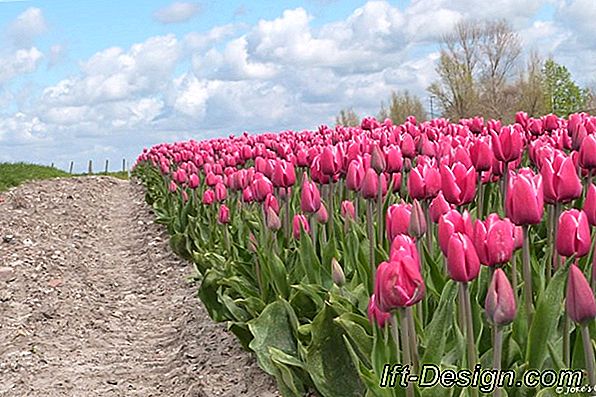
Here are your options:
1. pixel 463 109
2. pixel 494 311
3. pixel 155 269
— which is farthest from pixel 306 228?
pixel 463 109

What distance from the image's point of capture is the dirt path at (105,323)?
5004mm

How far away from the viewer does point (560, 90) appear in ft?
166

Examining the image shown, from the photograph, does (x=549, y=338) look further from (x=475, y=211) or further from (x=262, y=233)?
(x=262, y=233)

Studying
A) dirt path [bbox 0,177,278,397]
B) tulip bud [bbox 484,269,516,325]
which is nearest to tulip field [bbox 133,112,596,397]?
tulip bud [bbox 484,269,516,325]

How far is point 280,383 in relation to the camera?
345 centimetres

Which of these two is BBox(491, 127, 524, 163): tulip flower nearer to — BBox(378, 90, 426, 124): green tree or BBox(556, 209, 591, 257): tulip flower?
BBox(556, 209, 591, 257): tulip flower

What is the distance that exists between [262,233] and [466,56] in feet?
154

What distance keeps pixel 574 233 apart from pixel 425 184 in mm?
879

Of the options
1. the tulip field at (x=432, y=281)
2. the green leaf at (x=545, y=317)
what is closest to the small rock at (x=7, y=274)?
the tulip field at (x=432, y=281)

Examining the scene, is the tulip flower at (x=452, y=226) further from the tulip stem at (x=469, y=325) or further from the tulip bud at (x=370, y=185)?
the tulip bud at (x=370, y=185)

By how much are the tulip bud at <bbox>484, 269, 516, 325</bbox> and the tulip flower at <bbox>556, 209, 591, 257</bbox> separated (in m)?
0.39

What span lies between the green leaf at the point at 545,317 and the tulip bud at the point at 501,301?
1.43 ft

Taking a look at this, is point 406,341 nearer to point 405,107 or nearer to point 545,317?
point 545,317

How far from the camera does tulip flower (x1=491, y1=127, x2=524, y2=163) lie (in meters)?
3.38
